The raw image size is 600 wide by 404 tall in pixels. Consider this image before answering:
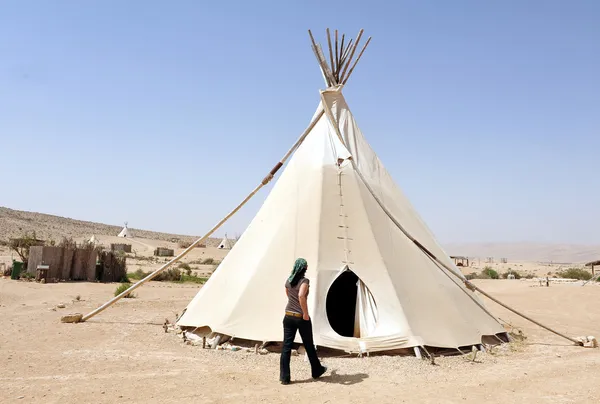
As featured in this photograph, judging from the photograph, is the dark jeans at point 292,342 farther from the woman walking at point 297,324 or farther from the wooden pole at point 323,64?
the wooden pole at point 323,64

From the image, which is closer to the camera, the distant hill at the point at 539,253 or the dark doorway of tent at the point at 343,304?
the dark doorway of tent at the point at 343,304

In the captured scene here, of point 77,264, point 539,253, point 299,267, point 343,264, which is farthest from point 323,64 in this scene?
point 539,253

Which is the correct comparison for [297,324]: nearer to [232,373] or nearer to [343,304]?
[232,373]

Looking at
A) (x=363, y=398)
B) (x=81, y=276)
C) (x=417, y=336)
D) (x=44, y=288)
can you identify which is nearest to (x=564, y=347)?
(x=417, y=336)

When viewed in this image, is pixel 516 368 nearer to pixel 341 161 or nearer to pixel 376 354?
pixel 376 354

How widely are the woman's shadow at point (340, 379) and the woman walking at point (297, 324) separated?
89mm

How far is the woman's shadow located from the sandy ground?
13 mm

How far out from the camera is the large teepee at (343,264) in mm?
7430

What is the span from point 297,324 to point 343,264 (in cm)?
230

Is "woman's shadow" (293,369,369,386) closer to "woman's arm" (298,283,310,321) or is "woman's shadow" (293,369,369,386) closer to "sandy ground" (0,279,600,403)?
"sandy ground" (0,279,600,403)

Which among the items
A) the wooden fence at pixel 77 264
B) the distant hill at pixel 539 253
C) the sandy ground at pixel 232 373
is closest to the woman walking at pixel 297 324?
the sandy ground at pixel 232 373

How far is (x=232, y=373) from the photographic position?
6191 millimetres

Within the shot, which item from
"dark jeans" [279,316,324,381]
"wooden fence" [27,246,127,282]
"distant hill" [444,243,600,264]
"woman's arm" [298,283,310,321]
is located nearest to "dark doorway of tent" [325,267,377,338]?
"dark jeans" [279,316,324,381]

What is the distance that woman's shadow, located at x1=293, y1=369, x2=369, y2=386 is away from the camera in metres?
5.88
